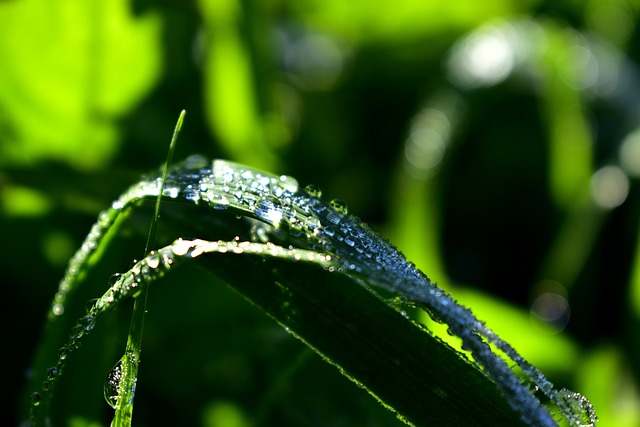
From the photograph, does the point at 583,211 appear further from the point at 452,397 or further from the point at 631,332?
the point at 452,397

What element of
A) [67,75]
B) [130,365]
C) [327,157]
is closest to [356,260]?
A: [130,365]

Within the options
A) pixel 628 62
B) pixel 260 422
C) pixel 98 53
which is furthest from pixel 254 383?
pixel 628 62

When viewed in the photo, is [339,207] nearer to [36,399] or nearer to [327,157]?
[36,399]

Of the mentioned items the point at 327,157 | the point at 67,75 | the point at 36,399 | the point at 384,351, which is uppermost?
the point at 327,157

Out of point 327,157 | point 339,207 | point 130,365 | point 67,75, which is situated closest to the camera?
point 130,365

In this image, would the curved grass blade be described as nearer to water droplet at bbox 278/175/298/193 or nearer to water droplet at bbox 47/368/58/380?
water droplet at bbox 278/175/298/193

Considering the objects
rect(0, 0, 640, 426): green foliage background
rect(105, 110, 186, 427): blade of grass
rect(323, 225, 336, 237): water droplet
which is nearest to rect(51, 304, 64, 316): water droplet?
rect(0, 0, 640, 426): green foliage background

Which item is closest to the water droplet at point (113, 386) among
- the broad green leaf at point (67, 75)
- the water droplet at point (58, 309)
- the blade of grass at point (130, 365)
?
the blade of grass at point (130, 365)

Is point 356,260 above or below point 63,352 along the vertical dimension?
above

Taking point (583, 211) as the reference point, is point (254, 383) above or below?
below
